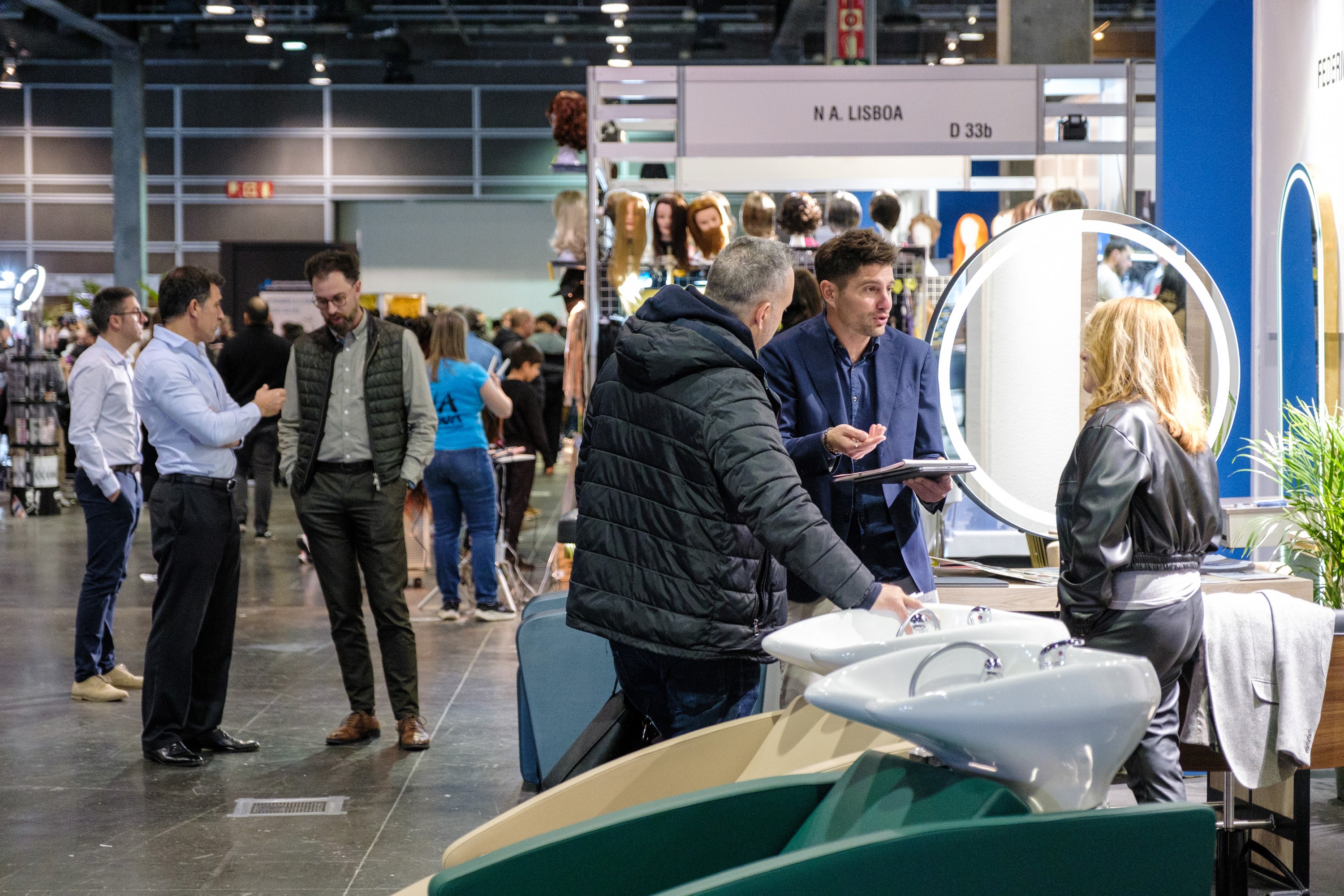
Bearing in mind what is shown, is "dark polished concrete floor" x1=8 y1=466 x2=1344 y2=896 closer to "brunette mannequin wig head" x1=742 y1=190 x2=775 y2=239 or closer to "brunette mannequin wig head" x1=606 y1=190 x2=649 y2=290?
"brunette mannequin wig head" x1=606 y1=190 x2=649 y2=290

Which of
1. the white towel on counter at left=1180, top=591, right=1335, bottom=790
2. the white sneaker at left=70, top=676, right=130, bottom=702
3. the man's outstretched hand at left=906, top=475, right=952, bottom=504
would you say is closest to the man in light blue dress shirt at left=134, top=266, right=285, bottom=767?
the white sneaker at left=70, top=676, right=130, bottom=702

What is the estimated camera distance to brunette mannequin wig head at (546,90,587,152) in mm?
7078

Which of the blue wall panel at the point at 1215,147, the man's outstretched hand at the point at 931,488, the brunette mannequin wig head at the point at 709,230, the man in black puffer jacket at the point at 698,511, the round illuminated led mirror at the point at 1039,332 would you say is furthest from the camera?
the brunette mannequin wig head at the point at 709,230

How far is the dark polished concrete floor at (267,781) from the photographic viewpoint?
3.42 meters

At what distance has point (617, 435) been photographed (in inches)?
100

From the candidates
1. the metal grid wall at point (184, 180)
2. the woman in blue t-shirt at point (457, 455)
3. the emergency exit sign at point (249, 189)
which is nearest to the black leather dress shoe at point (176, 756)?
the woman in blue t-shirt at point (457, 455)

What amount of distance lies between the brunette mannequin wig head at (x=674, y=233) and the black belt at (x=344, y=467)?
2.04 m

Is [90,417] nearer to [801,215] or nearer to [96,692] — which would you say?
[96,692]

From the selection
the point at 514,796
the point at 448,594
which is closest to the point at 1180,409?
the point at 514,796

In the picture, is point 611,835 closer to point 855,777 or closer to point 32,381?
point 855,777

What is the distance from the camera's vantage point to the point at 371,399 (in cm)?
433

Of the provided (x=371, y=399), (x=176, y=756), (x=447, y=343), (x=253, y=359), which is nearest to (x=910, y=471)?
(x=371, y=399)

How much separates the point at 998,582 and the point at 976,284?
0.96m

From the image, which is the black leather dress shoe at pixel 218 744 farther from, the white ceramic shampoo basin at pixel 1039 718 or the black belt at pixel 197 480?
the white ceramic shampoo basin at pixel 1039 718
